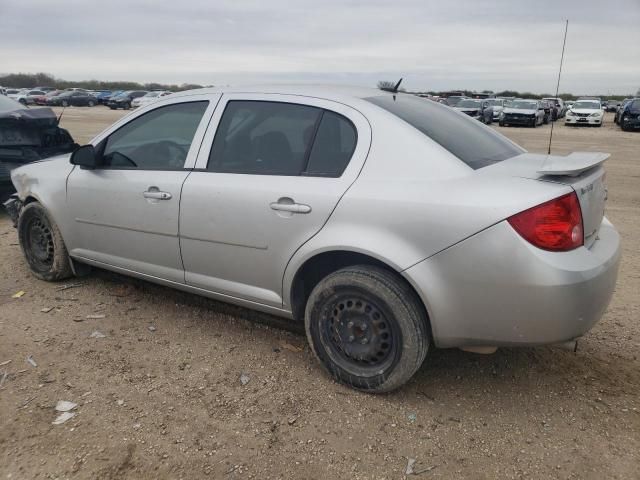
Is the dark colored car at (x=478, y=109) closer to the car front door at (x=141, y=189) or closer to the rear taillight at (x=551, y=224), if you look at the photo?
the car front door at (x=141, y=189)

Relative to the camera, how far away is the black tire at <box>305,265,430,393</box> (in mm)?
2734

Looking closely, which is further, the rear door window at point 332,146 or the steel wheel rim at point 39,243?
the steel wheel rim at point 39,243

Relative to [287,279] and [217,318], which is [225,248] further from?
[217,318]

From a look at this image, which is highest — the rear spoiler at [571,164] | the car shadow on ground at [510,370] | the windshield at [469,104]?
the rear spoiler at [571,164]

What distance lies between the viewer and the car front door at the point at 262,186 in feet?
9.66

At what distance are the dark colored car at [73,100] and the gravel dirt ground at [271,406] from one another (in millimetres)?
49463

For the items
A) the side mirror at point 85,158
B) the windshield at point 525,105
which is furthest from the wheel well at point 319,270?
the windshield at point 525,105

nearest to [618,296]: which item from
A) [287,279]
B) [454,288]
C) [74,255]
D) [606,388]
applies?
[606,388]

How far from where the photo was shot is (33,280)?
15.4 ft

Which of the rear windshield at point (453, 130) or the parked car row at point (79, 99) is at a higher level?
the rear windshield at point (453, 130)

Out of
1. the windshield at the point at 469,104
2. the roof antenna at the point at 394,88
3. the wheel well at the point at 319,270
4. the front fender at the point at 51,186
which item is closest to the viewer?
the wheel well at the point at 319,270

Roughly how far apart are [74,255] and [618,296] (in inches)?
174

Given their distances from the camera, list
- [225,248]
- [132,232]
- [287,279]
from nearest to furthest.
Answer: [287,279]
[225,248]
[132,232]

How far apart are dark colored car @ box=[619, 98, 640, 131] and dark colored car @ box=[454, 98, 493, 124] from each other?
6.27 meters
